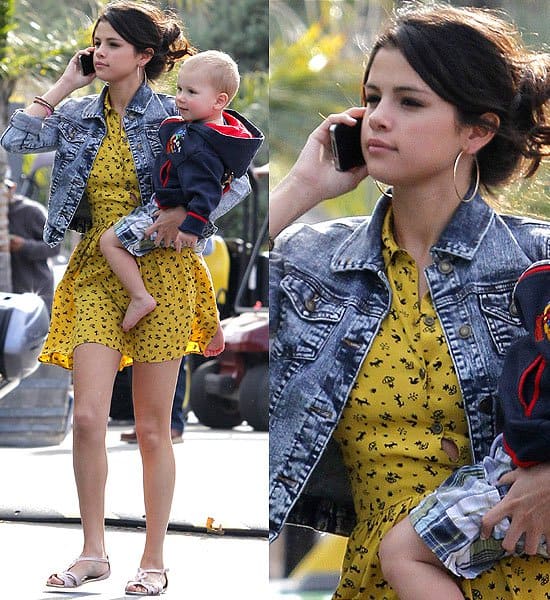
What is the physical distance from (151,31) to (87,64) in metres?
0.18

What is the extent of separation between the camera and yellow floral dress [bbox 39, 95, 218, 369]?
123 inches

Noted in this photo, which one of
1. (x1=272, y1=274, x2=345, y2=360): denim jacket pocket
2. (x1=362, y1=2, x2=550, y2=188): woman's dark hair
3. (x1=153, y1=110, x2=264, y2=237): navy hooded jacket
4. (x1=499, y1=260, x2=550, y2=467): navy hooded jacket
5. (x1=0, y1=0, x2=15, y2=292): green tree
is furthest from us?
(x1=0, y1=0, x2=15, y2=292): green tree

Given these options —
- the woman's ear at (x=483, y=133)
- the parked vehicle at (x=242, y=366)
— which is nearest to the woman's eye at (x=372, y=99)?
the woman's ear at (x=483, y=133)

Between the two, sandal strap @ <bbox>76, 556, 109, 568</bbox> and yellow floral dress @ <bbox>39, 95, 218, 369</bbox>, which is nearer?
yellow floral dress @ <bbox>39, 95, 218, 369</bbox>

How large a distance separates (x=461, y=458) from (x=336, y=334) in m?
0.32

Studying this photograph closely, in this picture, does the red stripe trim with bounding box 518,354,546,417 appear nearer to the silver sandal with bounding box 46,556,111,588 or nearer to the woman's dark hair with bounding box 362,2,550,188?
the woman's dark hair with bounding box 362,2,550,188

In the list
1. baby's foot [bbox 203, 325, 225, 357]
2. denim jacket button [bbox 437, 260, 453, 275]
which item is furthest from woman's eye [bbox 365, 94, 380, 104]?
baby's foot [bbox 203, 325, 225, 357]

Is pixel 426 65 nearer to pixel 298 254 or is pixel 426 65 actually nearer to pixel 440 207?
pixel 440 207

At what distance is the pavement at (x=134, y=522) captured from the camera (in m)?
3.44

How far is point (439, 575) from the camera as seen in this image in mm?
2152

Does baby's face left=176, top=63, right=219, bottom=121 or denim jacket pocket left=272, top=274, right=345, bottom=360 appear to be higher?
baby's face left=176, top=63, right=219, bottom=121

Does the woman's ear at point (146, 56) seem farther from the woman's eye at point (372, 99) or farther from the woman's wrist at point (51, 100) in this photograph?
the woman's eye at point (372, 99)

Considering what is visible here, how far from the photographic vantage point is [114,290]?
10.4ft

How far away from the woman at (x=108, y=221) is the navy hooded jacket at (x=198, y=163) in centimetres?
8
